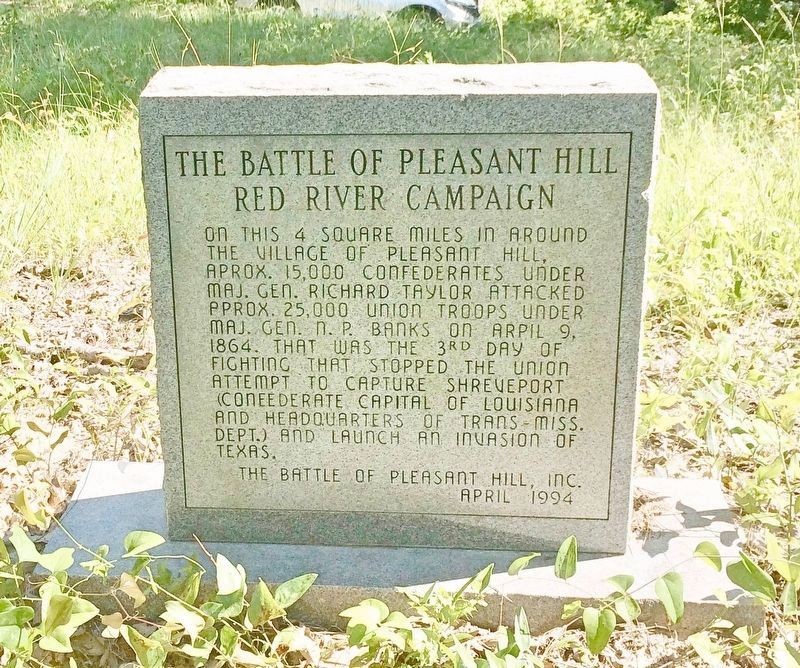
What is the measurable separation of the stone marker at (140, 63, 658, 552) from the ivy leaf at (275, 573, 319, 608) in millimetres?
352

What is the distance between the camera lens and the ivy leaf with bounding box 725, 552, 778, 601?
1.97 metres

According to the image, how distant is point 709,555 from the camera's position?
206 cm

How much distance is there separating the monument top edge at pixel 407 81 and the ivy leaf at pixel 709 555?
110 cm

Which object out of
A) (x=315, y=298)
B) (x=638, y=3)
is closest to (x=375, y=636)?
(x=315, y=298)

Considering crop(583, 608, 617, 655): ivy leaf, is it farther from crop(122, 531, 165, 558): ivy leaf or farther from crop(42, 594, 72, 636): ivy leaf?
crop(42, 594, 72, 636): ivy leaf

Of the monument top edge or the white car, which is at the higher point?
the monument top edge

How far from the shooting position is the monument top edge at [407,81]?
215 cm

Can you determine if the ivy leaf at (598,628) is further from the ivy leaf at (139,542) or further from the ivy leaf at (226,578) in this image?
the ivy leaf at (139,542)

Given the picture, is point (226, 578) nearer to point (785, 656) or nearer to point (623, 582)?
point (623, 582)

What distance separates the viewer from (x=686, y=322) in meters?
3.88

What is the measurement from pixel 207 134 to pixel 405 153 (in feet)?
1.66

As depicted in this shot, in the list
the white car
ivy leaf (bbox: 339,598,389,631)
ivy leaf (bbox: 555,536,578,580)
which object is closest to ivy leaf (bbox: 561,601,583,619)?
ivy leaf (bbox: 555,536,578,580)

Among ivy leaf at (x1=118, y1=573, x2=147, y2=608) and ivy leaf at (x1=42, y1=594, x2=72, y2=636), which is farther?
ivy leaf at (x1=118, y1=573, x2=147, y2=608)

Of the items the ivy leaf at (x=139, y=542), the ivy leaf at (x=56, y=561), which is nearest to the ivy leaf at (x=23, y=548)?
the ivy leaf at (x=56, y=561)
